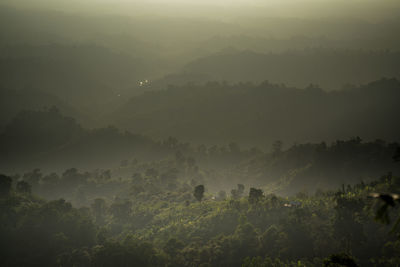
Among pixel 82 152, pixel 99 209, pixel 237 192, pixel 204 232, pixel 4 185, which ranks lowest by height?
pixel 204 232

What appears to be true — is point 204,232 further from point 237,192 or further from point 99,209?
point 99,209

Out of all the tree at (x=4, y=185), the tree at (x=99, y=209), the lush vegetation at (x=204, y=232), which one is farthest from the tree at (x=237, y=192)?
the tree at (x=4, y=185)

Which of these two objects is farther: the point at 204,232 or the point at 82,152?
the point at 82,152

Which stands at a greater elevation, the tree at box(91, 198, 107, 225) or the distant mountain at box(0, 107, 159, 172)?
the distant mountain at box(0, 107, 159, 172)

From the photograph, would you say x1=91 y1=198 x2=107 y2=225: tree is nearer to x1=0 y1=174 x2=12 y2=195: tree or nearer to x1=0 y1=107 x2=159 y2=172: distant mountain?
x1=0 y1=174 x2=12 y2=195: tree

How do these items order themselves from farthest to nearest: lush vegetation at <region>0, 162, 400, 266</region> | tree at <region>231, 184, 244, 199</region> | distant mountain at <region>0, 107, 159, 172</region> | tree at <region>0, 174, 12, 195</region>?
distant mountain at <region>0, 107, 159, 172</region> < tree at <region>231, 184, 244, 199</region> < tree at <region>0, 174, 12, 195</region> < lush vegetation at <region>0, 162, 400, 266</region>

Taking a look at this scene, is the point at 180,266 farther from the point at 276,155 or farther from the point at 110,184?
the point at 276,155

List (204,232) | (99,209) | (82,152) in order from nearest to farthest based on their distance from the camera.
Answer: (204,232) → (99,209) → (82,152)

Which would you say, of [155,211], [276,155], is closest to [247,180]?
[276,155]

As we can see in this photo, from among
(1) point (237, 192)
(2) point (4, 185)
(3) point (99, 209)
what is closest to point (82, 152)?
(3) point (99, 209)

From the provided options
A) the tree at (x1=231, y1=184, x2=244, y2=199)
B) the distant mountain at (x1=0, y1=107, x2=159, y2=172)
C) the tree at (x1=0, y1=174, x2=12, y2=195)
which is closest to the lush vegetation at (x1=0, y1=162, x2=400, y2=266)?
the tree at (x1=0, y1=174, x2=12, y2=195)

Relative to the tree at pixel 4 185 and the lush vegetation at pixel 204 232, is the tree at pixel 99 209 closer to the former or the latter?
the lush vegetation at pixel 204 232
